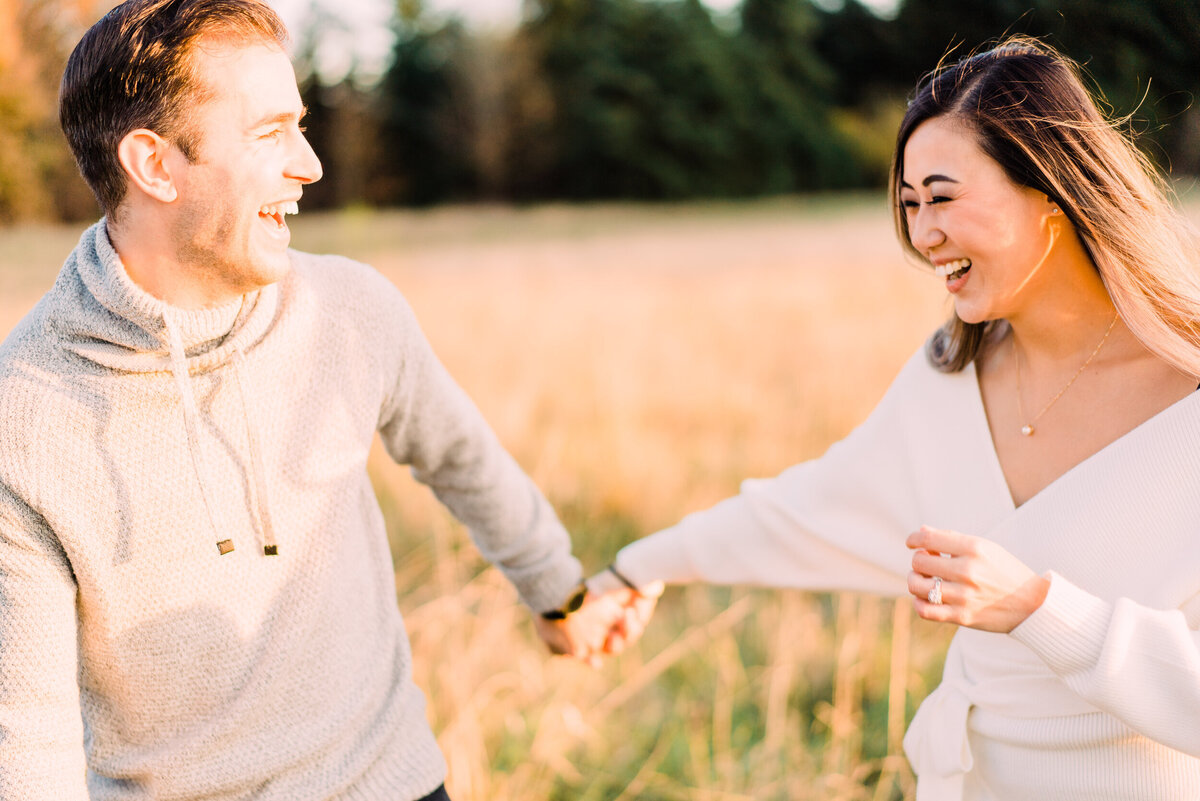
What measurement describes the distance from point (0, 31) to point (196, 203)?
260cm

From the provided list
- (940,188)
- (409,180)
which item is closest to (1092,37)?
(940,188)

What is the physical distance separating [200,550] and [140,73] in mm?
712

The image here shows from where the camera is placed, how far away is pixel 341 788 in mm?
1604

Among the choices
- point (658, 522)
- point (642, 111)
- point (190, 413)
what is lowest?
point (658, 522)

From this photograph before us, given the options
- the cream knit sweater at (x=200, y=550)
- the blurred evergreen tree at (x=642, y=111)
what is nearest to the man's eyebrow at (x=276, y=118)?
the cream knit sweater at (x=200, y=550)

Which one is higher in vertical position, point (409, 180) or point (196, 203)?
point (196, 203)

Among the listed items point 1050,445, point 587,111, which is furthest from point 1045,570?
point 587,111

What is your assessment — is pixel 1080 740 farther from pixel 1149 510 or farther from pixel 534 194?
pixel 534 194

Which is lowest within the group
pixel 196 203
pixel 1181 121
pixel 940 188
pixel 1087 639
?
pixel 1087 639

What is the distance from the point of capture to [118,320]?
1.45 meters

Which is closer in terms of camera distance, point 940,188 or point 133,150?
point 133,150

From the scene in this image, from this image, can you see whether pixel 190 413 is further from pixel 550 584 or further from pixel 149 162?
pixel 550 584

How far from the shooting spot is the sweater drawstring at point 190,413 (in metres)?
1.46

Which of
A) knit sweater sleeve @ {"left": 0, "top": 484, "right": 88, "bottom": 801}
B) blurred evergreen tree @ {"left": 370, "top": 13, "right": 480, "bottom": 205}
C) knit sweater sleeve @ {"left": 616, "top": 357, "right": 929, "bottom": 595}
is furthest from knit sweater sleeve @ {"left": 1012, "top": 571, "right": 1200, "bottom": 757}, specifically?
blurred evergreen tree @ {"left": 370, "top": 13, "right": 480, "bottom": 205}
